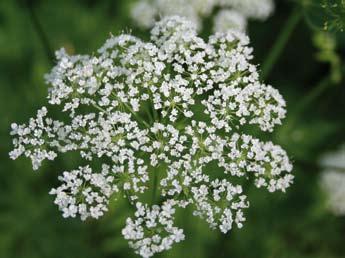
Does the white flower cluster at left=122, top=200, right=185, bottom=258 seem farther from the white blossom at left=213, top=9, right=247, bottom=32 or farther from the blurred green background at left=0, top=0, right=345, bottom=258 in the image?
the white blossom at left=213, top=9, right=247, bottom=32

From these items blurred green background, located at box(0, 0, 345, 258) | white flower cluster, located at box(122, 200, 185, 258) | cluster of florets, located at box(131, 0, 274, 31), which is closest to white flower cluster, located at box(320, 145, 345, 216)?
blurred green background, located at box(0, 0, 345, 258)

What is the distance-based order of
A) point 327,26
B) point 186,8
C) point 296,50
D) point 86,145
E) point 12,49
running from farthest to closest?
1. point 296,50
2. point 12,49
3. point 186,8
4. point 327,26
5. point 86,145

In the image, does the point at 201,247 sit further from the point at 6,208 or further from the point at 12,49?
the point at 12,49

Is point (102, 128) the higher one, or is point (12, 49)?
point (12, 49)

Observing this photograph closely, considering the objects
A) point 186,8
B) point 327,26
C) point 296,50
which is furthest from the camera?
point 296,50

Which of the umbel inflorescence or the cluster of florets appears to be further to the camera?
the cluster of florets

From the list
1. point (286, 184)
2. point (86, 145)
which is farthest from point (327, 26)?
point (86, 145)
